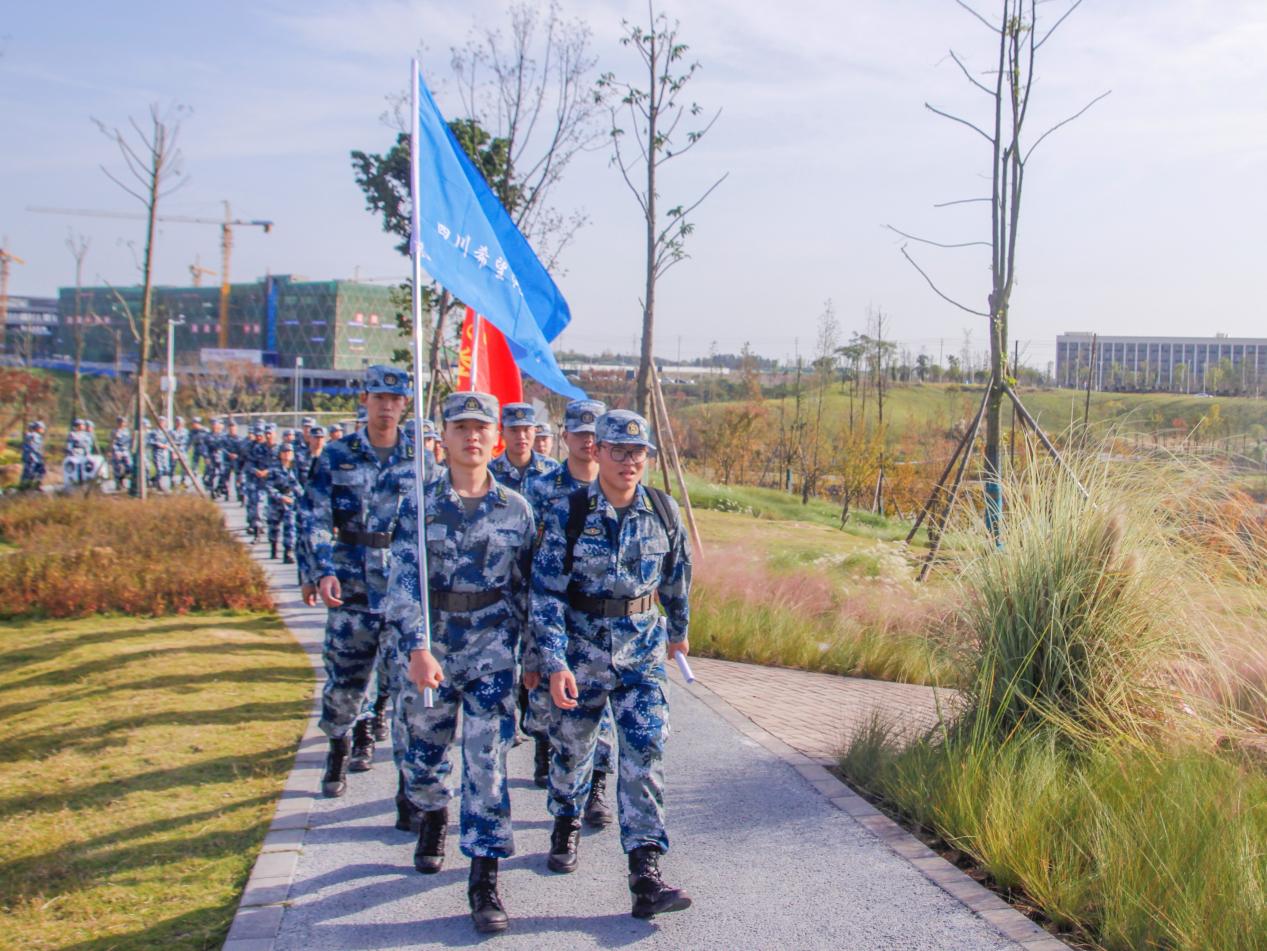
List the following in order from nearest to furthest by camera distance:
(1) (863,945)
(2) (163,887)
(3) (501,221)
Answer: (1) (863,945)
(2) (163,887)
(3) (501,221)


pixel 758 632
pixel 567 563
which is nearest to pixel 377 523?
pixel 567 563

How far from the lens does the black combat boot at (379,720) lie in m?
6.48

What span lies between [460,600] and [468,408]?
0.77 metres

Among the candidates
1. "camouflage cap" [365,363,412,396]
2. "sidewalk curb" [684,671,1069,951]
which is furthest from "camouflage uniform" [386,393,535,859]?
"sidewalk curb" [684,671,1069,951]

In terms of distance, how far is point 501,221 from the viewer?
20.4 feet

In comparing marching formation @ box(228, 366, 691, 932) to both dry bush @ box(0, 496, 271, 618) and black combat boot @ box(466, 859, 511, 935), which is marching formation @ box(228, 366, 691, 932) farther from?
dry bush @ box(0, 496, 271, 618)

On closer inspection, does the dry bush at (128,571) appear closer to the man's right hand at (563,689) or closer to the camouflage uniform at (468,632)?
the camouflage uniform at (468,632)

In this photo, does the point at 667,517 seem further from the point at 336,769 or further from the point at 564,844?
the point at 336,769

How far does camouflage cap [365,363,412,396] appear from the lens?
5.82 m

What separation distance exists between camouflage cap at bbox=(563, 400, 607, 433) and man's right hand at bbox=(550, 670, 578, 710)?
1760 millimetres

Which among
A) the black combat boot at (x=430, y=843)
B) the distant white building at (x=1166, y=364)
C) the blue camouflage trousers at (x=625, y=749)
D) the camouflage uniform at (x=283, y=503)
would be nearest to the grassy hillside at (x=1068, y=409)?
the distant white building at (x=1166, y=364)

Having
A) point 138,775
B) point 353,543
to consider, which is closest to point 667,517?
point 353,543

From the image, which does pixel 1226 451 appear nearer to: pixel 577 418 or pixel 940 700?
pixel 940 700

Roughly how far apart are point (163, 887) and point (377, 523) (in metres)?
2.06
